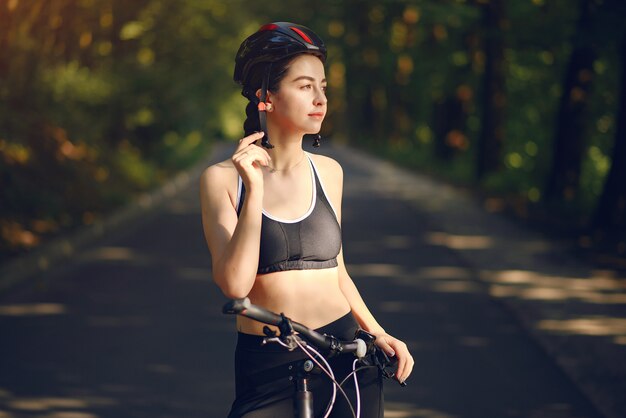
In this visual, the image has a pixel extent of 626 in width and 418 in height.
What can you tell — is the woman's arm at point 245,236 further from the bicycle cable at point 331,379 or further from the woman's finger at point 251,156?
the bicycle cable at point 331,379

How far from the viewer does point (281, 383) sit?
117 inches

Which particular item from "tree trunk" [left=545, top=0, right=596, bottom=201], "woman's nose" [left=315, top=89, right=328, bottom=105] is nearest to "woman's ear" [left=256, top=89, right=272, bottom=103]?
"woman's nose" [left=315, top=89, right=328, bottom=105]

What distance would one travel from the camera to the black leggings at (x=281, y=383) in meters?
2.97

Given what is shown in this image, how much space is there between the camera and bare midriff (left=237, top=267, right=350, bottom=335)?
2.97 metres

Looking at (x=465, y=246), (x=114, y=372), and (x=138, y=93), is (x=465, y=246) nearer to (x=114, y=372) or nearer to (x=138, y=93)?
(x=114, y=372)

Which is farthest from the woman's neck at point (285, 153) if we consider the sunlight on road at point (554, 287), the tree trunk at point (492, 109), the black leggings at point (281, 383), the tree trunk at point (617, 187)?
the tree trunk at point (492, 109)

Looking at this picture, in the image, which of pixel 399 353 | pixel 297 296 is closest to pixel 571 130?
pixel 399 353

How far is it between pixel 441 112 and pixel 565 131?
17.3m

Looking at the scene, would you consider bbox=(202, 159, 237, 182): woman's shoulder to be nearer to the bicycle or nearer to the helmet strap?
the helmet strap

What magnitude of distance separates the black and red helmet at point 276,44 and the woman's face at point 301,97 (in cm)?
4

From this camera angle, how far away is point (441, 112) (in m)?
39.9

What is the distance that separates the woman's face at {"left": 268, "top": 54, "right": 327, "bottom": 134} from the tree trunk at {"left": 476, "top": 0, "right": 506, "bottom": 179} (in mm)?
25864

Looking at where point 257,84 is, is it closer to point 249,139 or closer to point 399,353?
point 249,139

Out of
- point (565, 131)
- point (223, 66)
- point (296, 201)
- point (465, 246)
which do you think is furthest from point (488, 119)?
point (296, 201)
